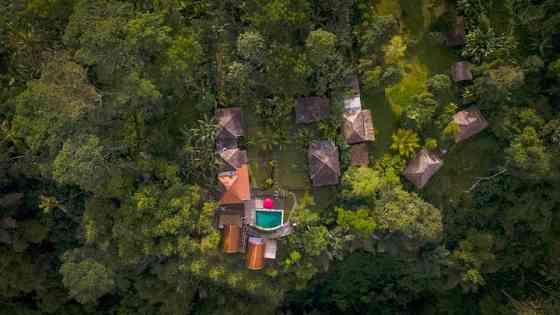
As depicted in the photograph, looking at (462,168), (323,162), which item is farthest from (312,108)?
(462,168)

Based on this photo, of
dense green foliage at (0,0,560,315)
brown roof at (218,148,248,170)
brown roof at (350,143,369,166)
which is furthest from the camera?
brown roof at (350,143,369,166)

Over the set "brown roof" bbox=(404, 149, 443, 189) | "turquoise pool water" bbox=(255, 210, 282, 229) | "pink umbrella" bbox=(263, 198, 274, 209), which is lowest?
"turquoise pool water" bbox=(255, 210, 282, 229)

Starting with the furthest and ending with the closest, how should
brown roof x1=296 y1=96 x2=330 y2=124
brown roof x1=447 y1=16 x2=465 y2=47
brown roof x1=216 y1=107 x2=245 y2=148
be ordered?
brown roof x1=447 y1=16 x2=465 y2=47, brown roof x1=296 y1=96 x2=330 y2=124, brown roof x1=216 y1=107 x2=245 y2=148

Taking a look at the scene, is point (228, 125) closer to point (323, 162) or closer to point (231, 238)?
point (323, 162)

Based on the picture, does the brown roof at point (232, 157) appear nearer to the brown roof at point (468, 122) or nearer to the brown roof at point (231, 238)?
the brown roof at point (231, 238)

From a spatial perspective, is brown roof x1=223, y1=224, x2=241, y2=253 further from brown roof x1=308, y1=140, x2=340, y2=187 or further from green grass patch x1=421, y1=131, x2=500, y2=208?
green grass patch x1=421, y1=131, x2=500, y2=208

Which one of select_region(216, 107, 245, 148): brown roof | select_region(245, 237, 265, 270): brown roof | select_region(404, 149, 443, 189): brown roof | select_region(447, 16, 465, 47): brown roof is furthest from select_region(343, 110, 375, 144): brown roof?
select_region(245, 237, 265, 270): brown roof

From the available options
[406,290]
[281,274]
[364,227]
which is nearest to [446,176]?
[364,227]

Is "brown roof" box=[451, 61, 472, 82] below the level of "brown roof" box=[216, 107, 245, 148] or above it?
above
